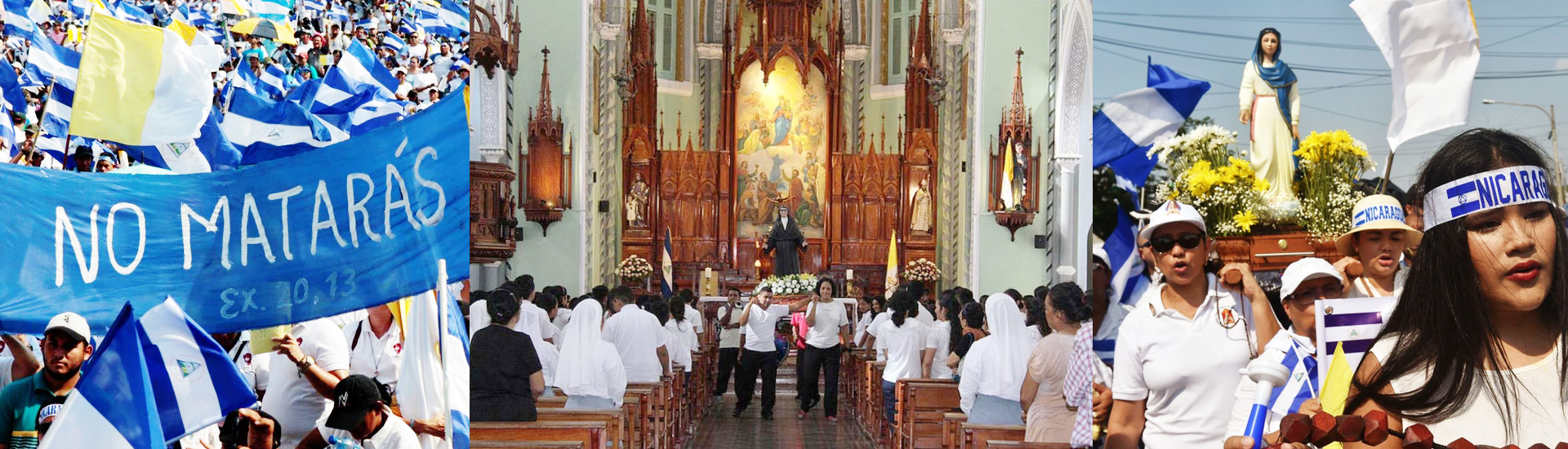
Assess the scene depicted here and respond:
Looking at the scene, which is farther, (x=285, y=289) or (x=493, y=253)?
(x=493, y=253)

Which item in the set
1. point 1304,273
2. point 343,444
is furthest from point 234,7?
point 1304,273

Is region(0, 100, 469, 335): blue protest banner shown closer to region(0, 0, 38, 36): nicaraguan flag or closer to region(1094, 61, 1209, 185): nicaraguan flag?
region(1094, 61, 1209, 185): nicaraguan flag

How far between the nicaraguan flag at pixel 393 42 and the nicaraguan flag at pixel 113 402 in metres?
12.7

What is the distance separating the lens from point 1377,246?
2.99 m

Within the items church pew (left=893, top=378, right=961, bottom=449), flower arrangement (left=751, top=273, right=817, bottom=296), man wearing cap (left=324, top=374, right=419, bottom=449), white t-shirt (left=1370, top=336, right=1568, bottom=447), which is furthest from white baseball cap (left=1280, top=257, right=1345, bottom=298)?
flower arrangement (left=751, top=273, right=817, bottom=296)

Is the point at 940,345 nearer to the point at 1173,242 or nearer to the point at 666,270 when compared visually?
the point at 666,270

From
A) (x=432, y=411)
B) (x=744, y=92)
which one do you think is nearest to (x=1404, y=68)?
(x=432, y=411)

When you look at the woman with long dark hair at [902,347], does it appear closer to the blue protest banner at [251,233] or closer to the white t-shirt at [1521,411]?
the blue protest banner at [251,233]

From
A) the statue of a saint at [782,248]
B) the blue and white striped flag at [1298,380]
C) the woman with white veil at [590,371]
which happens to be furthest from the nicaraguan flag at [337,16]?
the blue and white striped flag at [1298,380]

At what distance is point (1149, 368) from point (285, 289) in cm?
223

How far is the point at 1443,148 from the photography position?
2.14 m

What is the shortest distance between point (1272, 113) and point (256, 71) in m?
10.5

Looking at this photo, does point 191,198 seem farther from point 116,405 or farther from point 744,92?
→ point 744,92

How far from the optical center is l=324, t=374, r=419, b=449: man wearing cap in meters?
3.79
